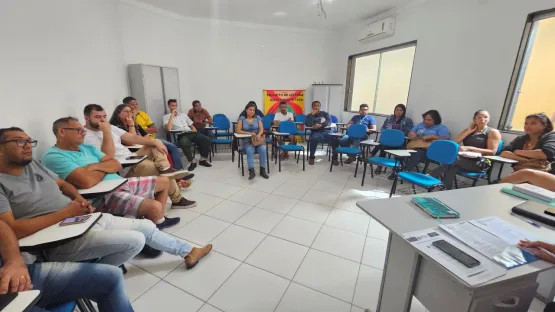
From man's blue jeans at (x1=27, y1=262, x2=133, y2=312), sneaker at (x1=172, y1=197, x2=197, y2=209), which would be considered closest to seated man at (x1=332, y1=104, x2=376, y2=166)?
sneaker at (x1=172, y1=197, x2=197, y2=209)

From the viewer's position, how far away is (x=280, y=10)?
4.84 meters

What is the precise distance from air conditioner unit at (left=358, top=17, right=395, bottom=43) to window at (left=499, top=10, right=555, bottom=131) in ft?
6.99

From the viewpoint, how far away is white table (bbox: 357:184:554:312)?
90 cm

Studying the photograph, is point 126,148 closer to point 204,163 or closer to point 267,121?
point 204,163

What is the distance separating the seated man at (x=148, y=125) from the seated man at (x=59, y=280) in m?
2.59

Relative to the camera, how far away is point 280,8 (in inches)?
186

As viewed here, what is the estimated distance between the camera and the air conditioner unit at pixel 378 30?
4609mm

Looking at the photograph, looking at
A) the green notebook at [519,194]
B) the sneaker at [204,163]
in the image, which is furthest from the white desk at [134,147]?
the green notebook at [519,194]

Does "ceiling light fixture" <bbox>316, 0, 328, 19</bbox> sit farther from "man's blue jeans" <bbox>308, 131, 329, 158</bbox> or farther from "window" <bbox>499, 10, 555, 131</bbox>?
"window" <bbox>499, 10, 555, 131</bbox>

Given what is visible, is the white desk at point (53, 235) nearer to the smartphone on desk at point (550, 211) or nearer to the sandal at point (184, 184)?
the sandal at point (184, 184)

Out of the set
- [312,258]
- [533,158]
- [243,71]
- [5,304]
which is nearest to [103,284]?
[5,304]

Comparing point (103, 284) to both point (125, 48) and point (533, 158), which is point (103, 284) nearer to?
point (533, 158)

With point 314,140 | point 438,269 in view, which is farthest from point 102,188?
point 314,140

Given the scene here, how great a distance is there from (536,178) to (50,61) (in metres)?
4.73
